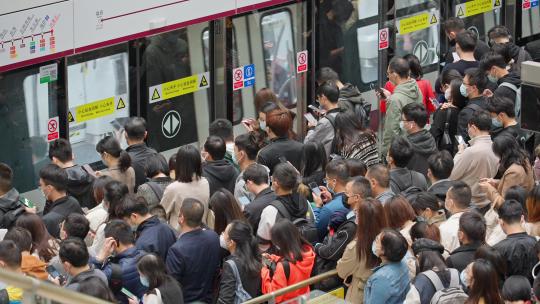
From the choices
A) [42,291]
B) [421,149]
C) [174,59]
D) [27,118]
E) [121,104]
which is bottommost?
[421,149]

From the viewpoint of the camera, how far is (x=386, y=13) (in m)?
15.2

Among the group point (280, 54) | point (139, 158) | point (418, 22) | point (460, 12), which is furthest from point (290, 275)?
point (460, 12)

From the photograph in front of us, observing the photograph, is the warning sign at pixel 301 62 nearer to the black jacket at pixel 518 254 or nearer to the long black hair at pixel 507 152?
the long black hair at pixel 507 152

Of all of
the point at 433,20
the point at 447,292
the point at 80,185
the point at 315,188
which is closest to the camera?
the point at 447,292

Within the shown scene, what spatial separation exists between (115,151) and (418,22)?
17.4 feet

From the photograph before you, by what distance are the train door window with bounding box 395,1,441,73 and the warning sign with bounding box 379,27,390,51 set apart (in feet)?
0.64

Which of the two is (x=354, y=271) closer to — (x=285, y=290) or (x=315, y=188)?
(x=285, y=290)

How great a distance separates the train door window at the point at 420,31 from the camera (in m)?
15.4

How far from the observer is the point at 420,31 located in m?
15.7

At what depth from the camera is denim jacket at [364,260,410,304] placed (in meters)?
9.20

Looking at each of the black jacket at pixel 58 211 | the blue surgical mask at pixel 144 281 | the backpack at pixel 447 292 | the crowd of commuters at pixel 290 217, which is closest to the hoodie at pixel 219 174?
the crowd of commuters at pixel 290 217

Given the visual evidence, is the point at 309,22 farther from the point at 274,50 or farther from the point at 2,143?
the point at 2,143

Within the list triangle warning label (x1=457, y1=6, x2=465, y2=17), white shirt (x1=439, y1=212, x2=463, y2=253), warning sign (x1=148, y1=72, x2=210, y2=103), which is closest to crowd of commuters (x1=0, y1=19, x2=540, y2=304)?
white shirt (x1=439, y1=212, x2=463, y2=253)

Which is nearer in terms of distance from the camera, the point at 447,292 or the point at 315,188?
the point at 447,292
